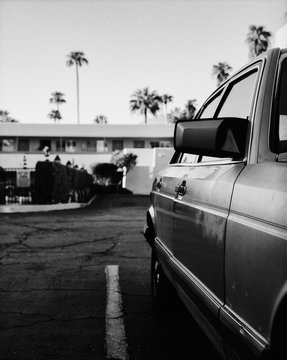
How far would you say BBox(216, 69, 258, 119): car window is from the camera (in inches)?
102

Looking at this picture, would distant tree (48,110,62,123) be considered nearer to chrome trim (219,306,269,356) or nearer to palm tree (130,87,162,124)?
palm tree (130,87,162,124)

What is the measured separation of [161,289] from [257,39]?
4573 cm

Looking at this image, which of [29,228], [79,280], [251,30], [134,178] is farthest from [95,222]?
[251,30]

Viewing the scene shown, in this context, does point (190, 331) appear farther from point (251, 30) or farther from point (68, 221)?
point (251, 30)

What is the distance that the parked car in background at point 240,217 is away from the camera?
1.68 m

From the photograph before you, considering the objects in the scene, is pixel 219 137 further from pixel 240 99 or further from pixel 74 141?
pixel 74 141

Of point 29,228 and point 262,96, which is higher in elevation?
point 262,96

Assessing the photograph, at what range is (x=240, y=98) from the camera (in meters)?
2.82

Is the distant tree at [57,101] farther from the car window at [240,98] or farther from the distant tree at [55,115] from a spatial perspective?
the car window at [240,98]

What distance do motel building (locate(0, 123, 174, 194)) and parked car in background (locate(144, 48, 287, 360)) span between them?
39.9 m

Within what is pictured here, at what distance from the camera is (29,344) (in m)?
3.55

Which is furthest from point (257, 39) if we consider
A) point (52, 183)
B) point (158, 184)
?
point (158, 184)

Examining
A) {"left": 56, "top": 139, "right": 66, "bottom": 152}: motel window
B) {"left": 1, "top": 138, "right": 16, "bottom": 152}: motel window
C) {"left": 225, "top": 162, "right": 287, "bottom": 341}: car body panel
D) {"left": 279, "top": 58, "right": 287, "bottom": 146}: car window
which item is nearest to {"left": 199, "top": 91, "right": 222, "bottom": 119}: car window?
{"left": 279, "top": 58, "right": 287, "bottom": 146}: car window

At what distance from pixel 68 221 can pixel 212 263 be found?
11.5m
